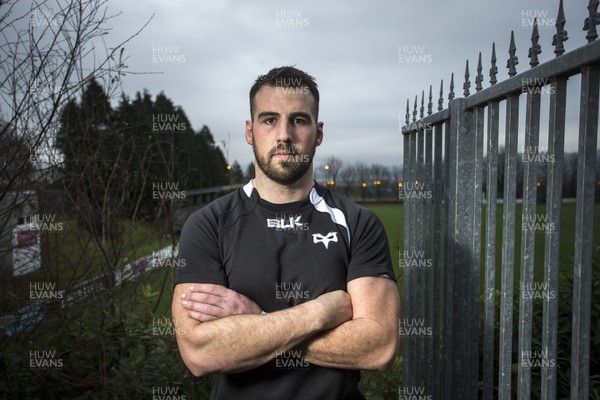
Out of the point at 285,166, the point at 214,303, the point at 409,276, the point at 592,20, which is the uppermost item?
the point at 592,20

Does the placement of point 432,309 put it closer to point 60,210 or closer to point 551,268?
point 551,268

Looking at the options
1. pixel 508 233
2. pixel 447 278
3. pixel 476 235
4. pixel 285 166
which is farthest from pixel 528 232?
pixel 285 166

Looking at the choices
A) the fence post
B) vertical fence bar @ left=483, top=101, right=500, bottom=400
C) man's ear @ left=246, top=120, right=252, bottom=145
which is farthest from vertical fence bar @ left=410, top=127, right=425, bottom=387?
man's ear @ left=246, top=120, right=252, bottom=145

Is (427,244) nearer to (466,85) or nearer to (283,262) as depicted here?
(466,85)

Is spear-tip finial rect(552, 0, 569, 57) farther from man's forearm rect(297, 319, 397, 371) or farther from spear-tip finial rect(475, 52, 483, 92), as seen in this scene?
man's forearm rect(297, 319, 397, 371)

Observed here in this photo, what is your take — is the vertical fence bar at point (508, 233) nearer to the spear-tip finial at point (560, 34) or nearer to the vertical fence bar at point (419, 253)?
the spear-tip finial at point (560, 34)

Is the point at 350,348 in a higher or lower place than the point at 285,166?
lower

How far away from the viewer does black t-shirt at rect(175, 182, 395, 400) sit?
238cm

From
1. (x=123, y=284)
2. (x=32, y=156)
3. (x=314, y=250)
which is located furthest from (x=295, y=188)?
(x=123, y=284)

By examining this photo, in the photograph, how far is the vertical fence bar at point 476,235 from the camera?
247 centimetres

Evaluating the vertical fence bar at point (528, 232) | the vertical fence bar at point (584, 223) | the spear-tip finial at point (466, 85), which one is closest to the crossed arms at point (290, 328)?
the vertical fence bar at point (528, 232)

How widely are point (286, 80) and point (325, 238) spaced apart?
Result: 100cm

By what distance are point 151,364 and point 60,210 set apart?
6.25 ft

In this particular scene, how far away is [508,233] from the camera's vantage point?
2.13 meters
